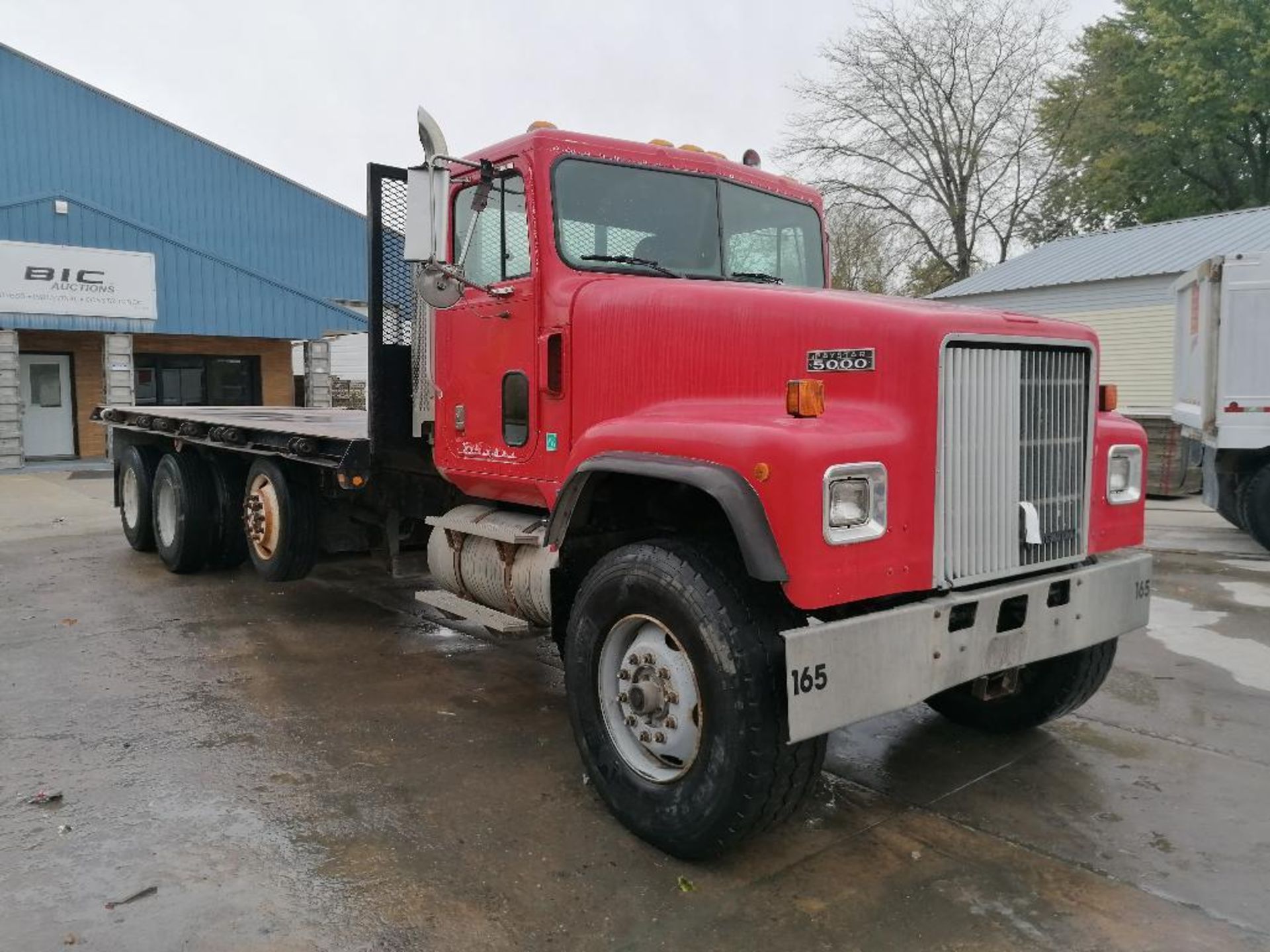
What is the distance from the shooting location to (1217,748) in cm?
448

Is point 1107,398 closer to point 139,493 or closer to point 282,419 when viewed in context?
point 282,419

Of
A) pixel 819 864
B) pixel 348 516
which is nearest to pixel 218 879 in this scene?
pixel 819 864

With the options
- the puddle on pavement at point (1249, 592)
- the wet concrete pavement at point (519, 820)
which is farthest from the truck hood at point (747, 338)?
the puddle on pavement at point (1249, 592)

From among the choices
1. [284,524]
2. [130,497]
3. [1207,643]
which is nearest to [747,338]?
[284,524]

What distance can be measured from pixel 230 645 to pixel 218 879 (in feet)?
10.4

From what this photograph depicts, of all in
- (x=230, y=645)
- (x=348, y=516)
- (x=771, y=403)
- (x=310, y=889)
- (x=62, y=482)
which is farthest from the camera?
(x=62, y=482)

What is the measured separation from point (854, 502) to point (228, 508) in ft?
21.7

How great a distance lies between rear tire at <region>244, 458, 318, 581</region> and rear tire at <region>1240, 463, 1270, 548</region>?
28.6 feet

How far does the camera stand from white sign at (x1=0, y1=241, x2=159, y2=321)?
1850 cm

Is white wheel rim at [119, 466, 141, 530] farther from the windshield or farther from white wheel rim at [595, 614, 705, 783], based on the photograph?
white wheel rim at [595, 614, 705, 783]

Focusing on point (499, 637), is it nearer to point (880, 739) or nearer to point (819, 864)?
point (880, 739)

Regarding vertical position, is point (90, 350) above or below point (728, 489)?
above

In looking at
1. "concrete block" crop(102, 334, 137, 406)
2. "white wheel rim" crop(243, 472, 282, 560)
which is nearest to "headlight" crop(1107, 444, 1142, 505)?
"white wheel rim" crop(243, 472, 282, 560)

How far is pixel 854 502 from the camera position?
315cm
